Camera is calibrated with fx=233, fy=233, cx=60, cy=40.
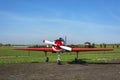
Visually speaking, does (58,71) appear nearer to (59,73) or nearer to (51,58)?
(59,73)

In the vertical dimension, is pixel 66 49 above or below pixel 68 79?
above

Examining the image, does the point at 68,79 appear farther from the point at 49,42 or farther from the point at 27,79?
the point at 49,42

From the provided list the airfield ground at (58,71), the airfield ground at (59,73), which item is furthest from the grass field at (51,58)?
the airfield ground at (59,73)

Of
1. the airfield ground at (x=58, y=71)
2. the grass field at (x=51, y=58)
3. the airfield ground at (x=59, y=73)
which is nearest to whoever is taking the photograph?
the airfield ground at (x=59, y=73)

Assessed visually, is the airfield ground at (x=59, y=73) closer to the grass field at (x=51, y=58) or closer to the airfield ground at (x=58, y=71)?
the airfield ground at (x=58, y=71)

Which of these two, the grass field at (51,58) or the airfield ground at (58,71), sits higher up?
the grass field at (51,58)

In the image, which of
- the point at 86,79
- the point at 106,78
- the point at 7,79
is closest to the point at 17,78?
the point at 7,79

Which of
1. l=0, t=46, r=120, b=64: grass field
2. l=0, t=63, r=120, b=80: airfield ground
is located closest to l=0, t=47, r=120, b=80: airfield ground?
l=0, t=63, r=120, b=80: airfield ground

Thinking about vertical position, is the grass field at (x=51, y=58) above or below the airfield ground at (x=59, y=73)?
above

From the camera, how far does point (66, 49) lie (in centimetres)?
2155

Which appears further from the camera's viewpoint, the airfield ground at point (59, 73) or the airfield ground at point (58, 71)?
the airfield ground at point (58, 71)

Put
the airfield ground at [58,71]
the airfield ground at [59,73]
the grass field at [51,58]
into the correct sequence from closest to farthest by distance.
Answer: the airfield ground at [59,73], the airfield ground at [58,71], the grass field at [51,58]

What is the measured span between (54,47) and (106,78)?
1033 centimetres

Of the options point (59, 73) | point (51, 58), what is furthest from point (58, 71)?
point (51, 58)
